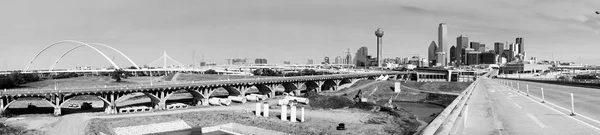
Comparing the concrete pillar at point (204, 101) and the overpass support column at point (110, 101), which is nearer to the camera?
the overpass support column at point (110, 101)

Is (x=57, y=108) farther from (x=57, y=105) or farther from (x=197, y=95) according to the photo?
(x=197, y=95)

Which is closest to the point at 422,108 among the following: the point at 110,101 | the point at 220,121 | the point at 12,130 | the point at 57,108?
the point at 220,121

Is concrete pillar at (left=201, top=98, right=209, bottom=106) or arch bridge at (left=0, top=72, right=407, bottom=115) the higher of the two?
arch bridge at (left=0, top=72, right=407, bottom=115)

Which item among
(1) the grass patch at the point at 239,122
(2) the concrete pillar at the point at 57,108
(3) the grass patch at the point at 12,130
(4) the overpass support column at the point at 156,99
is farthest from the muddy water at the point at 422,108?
(2) the concrete pillar at the point at 57,108

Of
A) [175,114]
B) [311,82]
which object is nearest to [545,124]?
[175,114]

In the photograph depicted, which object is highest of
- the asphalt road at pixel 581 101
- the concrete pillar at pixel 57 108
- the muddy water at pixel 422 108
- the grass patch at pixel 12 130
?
the asphalt road at pixel 581 101

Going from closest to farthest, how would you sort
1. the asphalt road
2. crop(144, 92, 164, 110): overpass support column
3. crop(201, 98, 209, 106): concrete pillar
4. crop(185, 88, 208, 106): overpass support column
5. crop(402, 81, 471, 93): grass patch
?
1. the asphalt road
2. crop(144, 92, 164, 110): overpass support column
3. crop(185, 88, 208, 106): overpass support column
4. crop(201, 98, 209, 106): concrete pillar
5. crop(402, 81, 471, 93): grass patch

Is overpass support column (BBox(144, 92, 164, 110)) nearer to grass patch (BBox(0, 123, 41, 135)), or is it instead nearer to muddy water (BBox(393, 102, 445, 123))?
grass patch (BBox(0, 123, 41, 135))

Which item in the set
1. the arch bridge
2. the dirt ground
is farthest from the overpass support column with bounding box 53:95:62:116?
the dirt ground

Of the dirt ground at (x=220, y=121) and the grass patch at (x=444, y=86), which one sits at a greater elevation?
the grass patch at (x=444, y=86)

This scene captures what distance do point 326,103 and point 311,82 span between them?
51195 millimetres

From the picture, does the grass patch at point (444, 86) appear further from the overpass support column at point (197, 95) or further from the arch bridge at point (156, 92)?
the overpass support column at point (197, 95)

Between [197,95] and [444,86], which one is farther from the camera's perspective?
[444,86]

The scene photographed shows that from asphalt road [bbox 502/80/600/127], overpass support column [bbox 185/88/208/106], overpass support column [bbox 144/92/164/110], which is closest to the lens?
asphalt road [bbox 502/80/600/127]
